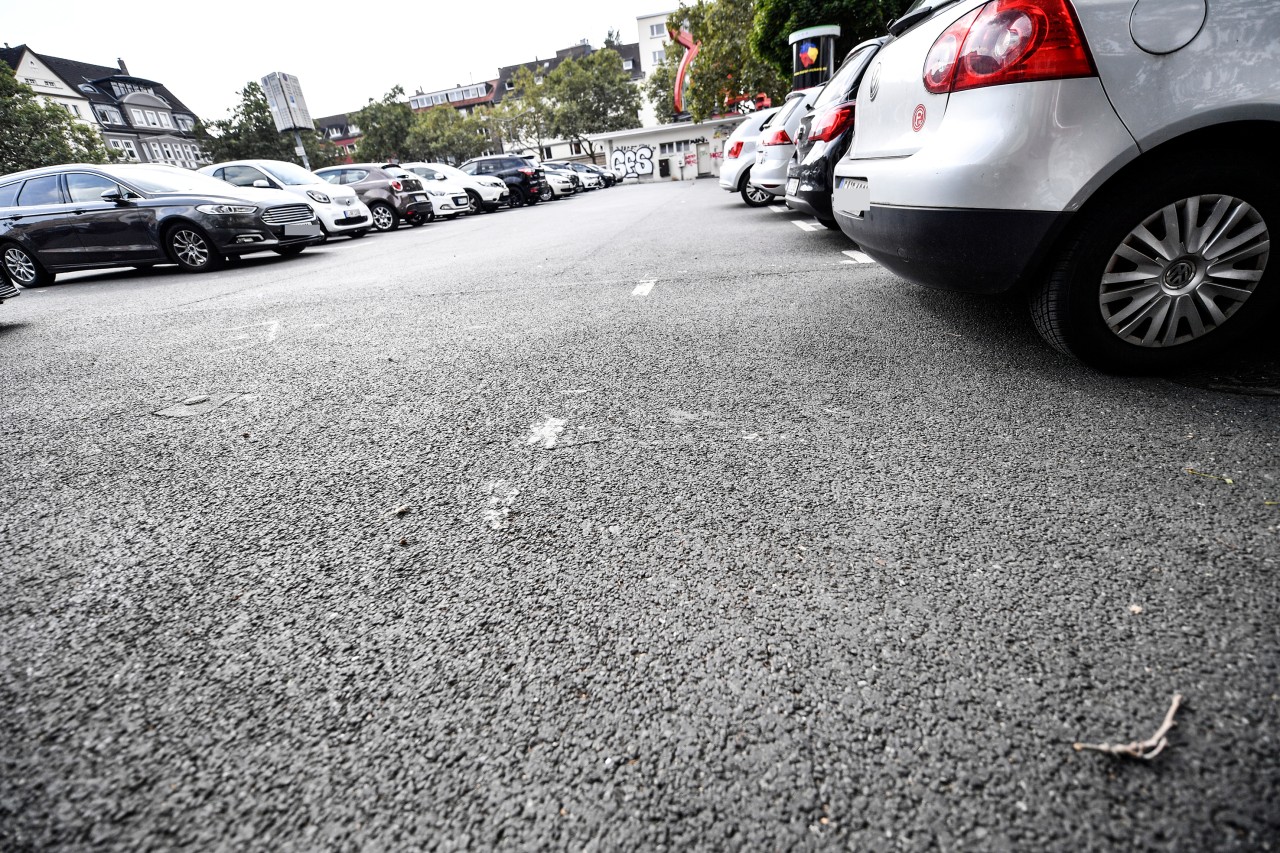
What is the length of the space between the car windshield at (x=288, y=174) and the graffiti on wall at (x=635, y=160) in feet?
139

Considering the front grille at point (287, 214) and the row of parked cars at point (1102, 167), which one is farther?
the front grille at point (287, 214)

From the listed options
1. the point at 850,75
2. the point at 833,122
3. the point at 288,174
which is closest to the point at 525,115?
the point at 288,174

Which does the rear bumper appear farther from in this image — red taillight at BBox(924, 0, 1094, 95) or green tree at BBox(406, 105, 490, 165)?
green tree at BBox(406, 105, 490, 165)

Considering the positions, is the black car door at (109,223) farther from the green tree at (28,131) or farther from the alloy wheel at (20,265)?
the green tree at (28,131)

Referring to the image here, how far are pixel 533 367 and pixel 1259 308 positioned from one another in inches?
123

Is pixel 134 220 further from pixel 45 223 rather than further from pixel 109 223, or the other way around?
pixel 45 223

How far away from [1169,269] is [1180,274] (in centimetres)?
5

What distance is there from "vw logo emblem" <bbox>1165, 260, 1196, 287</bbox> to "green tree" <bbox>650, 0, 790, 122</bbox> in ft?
95.8

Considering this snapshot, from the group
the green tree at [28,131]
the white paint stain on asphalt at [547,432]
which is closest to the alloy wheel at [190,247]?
the white paint stain on asphalt at [547,432]

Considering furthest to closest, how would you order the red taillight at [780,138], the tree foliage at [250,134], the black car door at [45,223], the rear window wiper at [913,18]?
1. the tree foliage at [250,134]
2. the black car door at [45,223]
3. the red taillight at [780,138]
4. the rear window wiper at [913,18]

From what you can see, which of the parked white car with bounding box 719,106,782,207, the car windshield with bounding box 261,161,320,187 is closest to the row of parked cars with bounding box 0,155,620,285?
the car windshield with bounding box 261,161,320,187

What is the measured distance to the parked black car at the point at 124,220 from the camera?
7918 mm

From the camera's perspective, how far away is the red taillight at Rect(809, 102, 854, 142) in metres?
4.99

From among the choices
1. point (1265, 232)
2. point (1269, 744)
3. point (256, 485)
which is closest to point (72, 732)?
point (256, 485)
